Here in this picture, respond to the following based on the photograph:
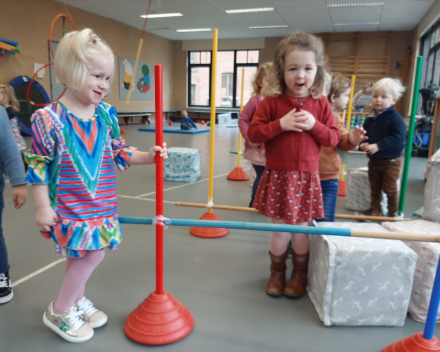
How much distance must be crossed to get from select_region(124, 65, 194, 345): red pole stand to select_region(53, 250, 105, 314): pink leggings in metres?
0.22

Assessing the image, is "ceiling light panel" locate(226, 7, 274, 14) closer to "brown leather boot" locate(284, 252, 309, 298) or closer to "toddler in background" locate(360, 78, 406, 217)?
"toddler in background" locate(360, 78, 406, 217)

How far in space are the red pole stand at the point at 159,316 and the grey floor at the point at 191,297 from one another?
0.10 feet

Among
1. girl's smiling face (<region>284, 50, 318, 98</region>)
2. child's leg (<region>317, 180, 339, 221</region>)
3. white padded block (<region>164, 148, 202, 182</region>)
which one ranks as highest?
girl's smiling face (<region>284, 50, 318, 98</region>)

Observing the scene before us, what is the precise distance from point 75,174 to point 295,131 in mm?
860

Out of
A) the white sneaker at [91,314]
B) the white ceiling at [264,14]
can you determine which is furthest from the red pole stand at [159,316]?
the white ceiling at [264,14]

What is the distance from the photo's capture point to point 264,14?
375 inches

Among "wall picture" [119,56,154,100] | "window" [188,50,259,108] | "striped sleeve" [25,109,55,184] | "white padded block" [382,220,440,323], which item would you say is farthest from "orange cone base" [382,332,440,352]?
"window" [188,50,259,108]

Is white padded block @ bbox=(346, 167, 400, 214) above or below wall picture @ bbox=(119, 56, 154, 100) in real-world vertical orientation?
below

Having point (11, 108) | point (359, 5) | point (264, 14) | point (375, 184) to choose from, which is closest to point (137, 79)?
point (264, 14)

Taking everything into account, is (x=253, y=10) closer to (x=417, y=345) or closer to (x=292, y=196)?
(x=292, y=196)

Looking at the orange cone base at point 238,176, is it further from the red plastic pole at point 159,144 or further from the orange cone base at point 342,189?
the red plastic pole at point 159,144

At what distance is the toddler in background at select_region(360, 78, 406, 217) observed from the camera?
7.93ft

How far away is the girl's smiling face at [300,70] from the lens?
4.53 feet

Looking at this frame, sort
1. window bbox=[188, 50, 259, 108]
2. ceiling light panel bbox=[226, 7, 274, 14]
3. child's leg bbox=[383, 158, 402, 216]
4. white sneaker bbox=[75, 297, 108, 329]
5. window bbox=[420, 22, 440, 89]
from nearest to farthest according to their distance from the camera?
white sneaker bbox=[75, 297, 108, 329], child's leg bbox=[383, 158, 402, 216], window bbox=[420, 22, 440, 89], ceiling light panel bbox=[226, 7, 274, 14], window bbox=[188, 50, 259, 108]
